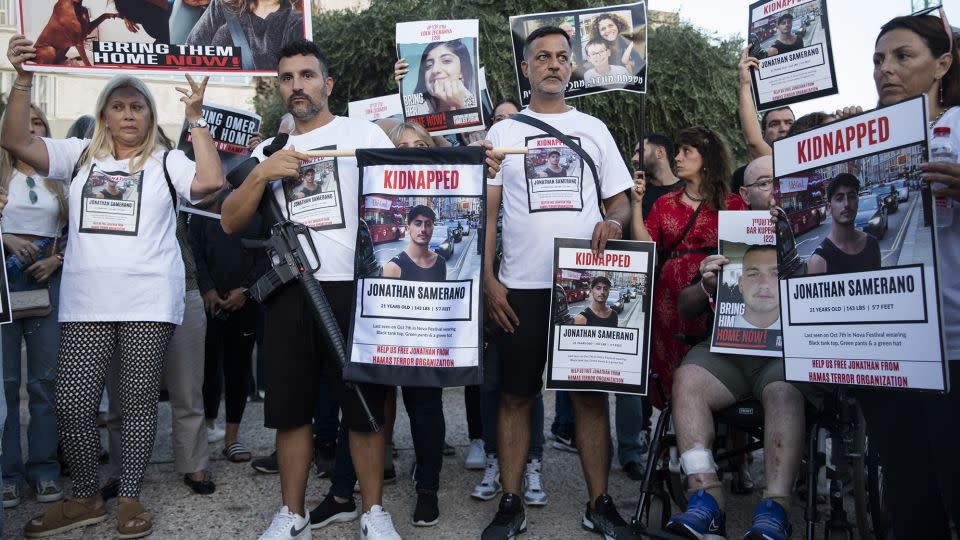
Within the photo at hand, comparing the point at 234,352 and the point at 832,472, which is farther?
the point at 234,352

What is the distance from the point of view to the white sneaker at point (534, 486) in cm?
442

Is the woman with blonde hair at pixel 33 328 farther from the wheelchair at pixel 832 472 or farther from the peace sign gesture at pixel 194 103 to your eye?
the wheelchair at pixel 832 472

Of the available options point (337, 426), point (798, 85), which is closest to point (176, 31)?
point (337, 426)

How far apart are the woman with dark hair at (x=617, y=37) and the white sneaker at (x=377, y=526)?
10.4 feet

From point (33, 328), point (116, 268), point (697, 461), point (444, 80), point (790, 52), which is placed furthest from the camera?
point (444, 80)

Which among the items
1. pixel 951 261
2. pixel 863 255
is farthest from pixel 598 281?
pixel 951 261

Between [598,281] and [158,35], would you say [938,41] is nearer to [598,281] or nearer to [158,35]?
[598,281]

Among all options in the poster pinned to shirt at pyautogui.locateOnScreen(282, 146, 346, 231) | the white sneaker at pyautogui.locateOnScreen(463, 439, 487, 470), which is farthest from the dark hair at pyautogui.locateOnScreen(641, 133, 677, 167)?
the poster pinned to shirt at pyautogui.locateOnScreen(282, 146, 346, 231)

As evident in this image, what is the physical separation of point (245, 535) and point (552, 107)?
2564 millimetres

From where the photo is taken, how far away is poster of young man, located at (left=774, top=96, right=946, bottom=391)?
2414 millimetres

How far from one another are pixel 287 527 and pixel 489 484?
132cm

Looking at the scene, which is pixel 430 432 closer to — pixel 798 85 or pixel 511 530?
pixel 511 530

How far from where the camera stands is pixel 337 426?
16.6ft

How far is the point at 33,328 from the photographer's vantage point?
4469mm
